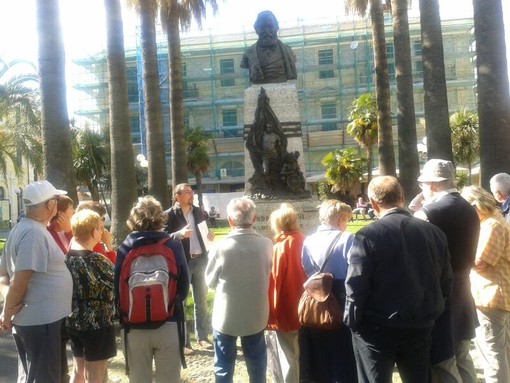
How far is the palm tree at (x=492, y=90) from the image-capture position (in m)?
8.81

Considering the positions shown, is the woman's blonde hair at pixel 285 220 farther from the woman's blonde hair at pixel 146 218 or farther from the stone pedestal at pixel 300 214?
the stone pedestal at pixel 300 214

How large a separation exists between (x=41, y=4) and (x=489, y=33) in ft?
22.1

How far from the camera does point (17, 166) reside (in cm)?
2241

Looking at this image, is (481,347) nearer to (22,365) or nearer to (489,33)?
(22,365)

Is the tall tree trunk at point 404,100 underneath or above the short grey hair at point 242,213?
above

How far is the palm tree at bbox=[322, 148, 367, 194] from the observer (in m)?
35.7

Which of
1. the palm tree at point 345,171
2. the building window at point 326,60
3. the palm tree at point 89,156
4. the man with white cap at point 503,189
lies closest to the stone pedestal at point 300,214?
the man with white cap at point 503,189

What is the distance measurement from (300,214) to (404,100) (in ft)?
24.3

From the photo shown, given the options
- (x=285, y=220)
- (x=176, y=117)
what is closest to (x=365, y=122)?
(x=176, y=117)

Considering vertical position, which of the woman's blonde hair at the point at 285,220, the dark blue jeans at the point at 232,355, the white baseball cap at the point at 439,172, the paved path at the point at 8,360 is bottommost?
the paved path at the point at 8,360

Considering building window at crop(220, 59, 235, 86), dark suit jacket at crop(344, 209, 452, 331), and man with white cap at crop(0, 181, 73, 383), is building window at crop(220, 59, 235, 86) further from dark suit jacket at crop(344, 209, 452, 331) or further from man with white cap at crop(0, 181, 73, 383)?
dark suit jacket at crop(344, 209, 452, 331)

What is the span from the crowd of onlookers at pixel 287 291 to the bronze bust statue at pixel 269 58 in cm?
531

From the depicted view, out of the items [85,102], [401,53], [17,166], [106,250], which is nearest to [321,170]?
[85,102]

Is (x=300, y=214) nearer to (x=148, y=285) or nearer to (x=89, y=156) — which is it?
(x=148, y=285)
